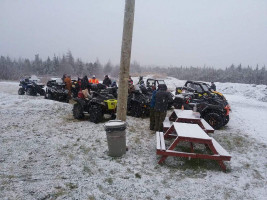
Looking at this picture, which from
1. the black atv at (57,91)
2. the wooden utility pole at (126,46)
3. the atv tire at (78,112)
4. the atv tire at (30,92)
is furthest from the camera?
the atv tire at (30,92)

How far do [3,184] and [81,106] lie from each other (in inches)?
202

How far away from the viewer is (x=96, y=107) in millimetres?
8094

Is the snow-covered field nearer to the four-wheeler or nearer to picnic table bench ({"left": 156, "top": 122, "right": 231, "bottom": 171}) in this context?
picnic table bench ({"left": 156, "top": 122, "right": 231, "bottom": 171})

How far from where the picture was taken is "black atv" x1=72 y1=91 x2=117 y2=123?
8038 millimetres

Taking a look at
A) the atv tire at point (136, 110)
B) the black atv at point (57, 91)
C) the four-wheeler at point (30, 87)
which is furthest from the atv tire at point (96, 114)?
the four-wheeler at point (30, 87)

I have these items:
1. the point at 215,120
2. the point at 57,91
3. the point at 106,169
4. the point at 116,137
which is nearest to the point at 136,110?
the point at 215,120

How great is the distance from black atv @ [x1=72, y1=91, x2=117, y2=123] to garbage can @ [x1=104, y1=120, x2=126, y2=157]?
3.23 m

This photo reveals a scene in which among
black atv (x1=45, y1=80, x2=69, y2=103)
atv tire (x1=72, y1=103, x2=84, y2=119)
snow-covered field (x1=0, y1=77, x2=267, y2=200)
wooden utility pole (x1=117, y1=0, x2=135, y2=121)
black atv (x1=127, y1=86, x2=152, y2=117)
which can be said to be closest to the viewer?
snow-covered field (x1=0, y1=77, x2=267, y2=200)

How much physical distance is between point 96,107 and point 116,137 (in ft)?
11.7

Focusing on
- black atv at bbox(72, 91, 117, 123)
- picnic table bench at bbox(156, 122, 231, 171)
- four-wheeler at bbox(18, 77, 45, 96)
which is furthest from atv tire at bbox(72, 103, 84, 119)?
four-wheeler at bbox(18, 77, 45, 96)

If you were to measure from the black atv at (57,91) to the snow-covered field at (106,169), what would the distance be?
6.37m

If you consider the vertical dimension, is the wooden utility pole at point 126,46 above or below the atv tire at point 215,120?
above

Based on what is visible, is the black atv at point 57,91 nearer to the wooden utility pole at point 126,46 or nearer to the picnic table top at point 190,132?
the wooden utility pole at point 126,46

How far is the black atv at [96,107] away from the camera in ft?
26.4
